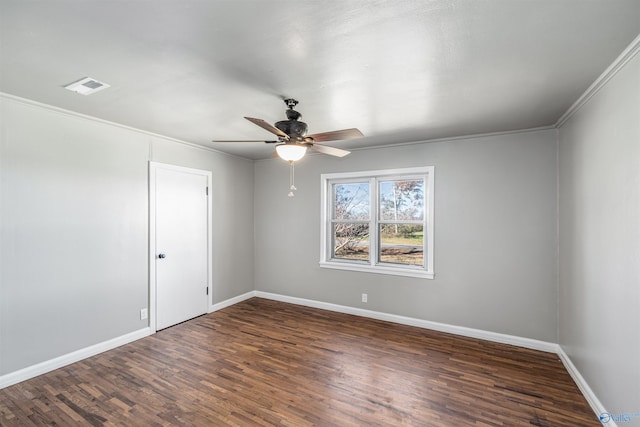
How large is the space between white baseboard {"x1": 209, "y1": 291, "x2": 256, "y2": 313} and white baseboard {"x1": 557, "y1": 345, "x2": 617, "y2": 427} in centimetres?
439

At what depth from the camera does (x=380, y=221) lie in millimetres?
4312

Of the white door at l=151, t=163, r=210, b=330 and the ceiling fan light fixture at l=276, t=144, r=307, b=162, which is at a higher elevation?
the ceiling fan light fixture at l=276, t=144, r=307, b=162

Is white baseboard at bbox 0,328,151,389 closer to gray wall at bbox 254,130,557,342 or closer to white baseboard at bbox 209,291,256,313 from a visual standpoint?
white baseboard at bbox 209,291,256,313

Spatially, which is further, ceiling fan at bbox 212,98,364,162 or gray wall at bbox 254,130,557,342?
gray wall at bbox 254,130,557,342

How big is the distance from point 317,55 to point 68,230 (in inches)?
117

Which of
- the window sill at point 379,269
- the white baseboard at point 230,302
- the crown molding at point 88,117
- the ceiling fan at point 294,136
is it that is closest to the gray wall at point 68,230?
the crown molding at point 88,117

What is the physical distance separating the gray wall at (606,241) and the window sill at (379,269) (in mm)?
1498

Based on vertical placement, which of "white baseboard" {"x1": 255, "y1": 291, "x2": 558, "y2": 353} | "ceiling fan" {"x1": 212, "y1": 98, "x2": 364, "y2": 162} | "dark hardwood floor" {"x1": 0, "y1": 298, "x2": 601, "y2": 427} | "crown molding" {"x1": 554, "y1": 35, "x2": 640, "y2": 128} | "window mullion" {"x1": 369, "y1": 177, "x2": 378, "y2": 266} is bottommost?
"dark hardwood floor" {"x1": 0, "y1": 298, "x2": 601, "y2": 427}

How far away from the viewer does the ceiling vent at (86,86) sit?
7.20ft

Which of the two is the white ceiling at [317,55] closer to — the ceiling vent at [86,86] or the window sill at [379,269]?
the ceiling vent at [86,86]

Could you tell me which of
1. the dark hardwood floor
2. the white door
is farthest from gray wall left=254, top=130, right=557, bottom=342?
the white door

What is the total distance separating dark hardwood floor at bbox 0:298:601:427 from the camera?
2168 mm

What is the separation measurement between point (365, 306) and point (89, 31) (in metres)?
4.11

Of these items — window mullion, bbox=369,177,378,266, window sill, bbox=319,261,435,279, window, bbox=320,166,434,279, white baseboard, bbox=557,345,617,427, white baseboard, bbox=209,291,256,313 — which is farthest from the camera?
white baseboard, bbox=209,291,256,313
